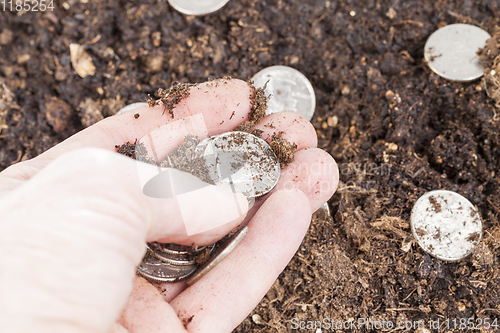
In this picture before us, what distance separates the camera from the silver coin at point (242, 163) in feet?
7.36

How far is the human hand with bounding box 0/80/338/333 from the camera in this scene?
4.49ft

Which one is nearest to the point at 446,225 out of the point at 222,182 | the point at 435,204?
the point at 435,204

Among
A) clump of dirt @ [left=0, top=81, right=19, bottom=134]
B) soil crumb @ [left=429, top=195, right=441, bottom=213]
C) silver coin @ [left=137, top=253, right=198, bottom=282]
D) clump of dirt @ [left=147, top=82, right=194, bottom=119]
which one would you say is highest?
clump of dirt @ [left=147, top=82, right=194, bottom=119]

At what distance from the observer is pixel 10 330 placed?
132 cm

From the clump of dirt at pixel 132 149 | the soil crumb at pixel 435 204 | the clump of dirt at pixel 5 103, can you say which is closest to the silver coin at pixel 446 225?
the soil crumb at pixel 435 204

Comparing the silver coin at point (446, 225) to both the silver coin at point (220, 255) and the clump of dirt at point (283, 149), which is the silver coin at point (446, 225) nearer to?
the clump of dirt at point (283, 149)

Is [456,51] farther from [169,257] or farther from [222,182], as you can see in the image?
[169,257]

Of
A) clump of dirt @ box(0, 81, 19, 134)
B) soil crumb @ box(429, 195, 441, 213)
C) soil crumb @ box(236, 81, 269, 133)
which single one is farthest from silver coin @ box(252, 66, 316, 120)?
clump of dirt @ box(0, 81, 19, 134)

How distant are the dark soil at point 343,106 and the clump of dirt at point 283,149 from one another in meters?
0.61

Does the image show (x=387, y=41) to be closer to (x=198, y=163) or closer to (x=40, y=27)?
(x=198, y=163)

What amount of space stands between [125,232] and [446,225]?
218 cm

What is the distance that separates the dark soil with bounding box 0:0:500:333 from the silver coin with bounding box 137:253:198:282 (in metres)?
0.69

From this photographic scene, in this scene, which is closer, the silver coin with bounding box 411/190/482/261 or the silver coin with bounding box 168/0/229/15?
the silver coin with bounding box 411/190/482/261

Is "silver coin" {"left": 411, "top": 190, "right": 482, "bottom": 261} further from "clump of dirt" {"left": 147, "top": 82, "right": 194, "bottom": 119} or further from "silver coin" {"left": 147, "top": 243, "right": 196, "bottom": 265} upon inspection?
"clump of dirt" {"left": 147, "top": 82, "right": 194, "bottom": 119}
